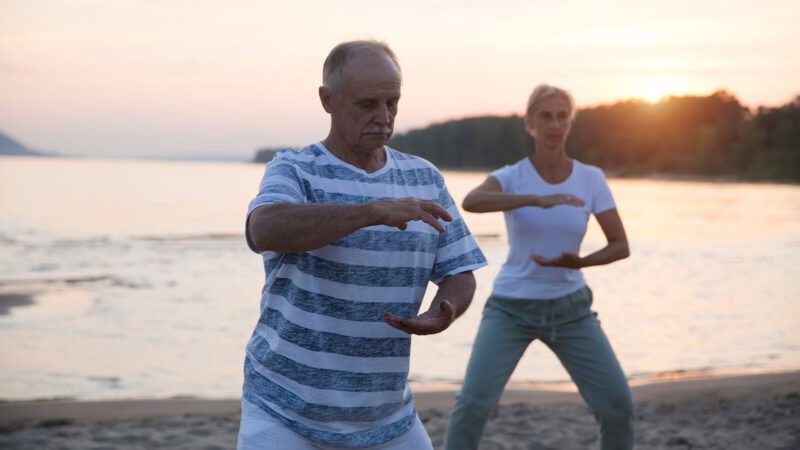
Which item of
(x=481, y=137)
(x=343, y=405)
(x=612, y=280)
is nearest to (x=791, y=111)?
(x=481, y=137)

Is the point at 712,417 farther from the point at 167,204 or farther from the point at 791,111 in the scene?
the point at 791,111

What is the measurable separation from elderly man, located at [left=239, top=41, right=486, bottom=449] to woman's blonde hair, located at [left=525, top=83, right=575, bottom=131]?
104 inches

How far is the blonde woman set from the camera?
486 cm

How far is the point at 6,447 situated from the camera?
7.29 m

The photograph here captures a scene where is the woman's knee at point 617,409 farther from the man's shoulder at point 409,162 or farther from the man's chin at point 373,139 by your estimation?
the man's chin at point 373,139

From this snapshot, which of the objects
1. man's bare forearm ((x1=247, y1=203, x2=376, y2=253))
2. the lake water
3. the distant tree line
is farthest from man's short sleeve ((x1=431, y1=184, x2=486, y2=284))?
the distant tree line

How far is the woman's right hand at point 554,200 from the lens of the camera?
5090 mm

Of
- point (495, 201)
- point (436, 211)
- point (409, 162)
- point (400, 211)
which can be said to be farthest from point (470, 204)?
point (400, 211)

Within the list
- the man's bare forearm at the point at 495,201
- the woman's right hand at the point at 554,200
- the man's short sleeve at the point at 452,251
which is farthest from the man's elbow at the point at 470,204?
the man's short sleeve at the point at 452,251

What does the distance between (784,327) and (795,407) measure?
20.3ft

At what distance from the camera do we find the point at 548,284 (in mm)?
5129

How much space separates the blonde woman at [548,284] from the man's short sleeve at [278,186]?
241 cm

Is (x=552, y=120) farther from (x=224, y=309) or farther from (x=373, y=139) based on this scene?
(x=224, y=309)

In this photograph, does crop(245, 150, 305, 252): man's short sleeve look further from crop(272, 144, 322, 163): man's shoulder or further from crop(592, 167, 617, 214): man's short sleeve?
crop(592, 167, 617, 214): man's short sleeve
